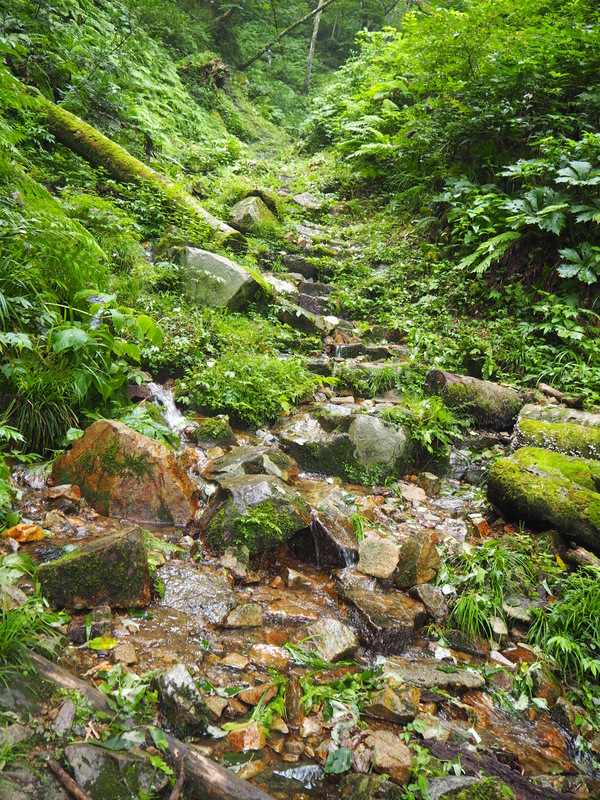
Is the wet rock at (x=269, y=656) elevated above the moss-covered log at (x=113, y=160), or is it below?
below

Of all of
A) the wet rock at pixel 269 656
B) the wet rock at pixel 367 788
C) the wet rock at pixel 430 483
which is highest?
the wet rock at pixel 269 656

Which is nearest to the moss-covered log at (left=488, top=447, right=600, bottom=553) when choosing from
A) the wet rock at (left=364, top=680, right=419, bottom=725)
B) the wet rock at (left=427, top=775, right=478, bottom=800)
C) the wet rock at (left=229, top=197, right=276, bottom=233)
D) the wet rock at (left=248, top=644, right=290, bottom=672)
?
the wet rock at (left=364, top=680, right=419, bottom=725)

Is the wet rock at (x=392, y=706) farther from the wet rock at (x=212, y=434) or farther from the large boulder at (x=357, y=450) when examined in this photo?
the wet rock at (x=212, y=434)

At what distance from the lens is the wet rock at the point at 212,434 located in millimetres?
5105

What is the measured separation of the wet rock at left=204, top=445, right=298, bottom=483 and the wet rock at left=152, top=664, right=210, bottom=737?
84.9 inches

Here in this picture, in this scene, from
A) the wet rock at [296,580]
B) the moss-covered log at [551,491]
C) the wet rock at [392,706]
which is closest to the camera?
the wet rock at [392,706]

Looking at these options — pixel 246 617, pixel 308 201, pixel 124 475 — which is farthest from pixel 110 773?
pixel 308 201

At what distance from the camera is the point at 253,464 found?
4.42 metres

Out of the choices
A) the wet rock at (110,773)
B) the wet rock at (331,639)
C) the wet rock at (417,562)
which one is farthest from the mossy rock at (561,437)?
the wet rock at (110,773)

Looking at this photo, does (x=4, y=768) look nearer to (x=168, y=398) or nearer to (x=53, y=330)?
(x=53, y=330)

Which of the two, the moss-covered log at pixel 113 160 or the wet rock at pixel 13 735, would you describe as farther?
the moss-covered log at pixel 113 160

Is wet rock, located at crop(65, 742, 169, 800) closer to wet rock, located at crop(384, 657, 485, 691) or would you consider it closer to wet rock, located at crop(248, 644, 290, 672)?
wet rock, located at crop(248, 644, 290, 672)

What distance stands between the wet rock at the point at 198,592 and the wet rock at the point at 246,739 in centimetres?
78

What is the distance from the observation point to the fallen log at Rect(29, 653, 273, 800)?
1.69m
